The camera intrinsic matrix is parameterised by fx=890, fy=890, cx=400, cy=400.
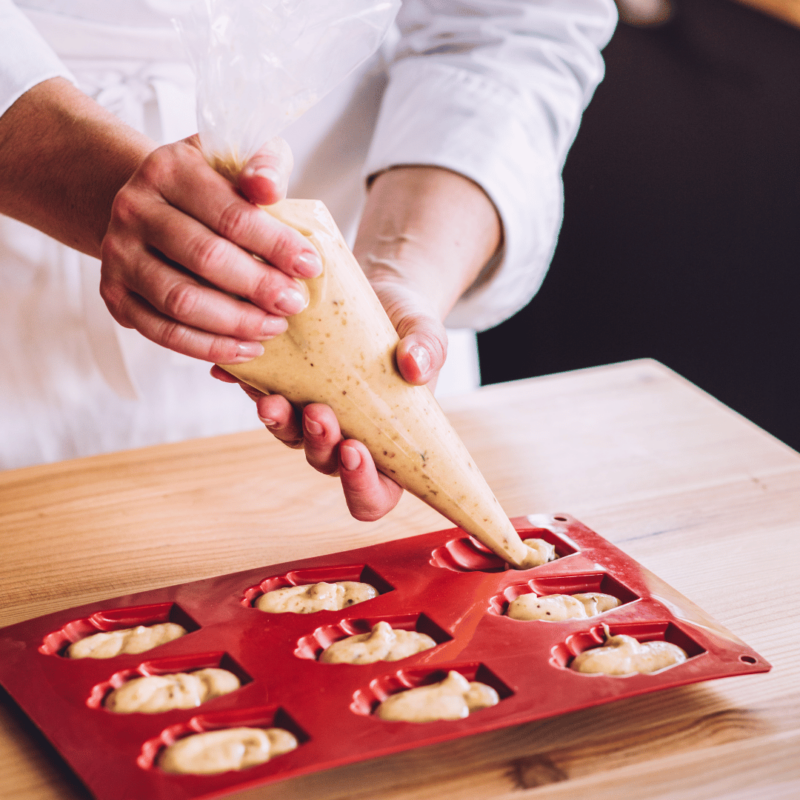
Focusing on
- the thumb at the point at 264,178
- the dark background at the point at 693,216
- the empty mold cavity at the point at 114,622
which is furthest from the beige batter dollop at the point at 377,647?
the dark background at the point at 693,216

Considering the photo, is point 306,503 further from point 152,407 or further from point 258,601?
point 152,407

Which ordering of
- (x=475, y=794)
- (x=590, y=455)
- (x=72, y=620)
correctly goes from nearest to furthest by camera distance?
(x=475, y=794)
(x=72, y=620)
(x=590, y=455)

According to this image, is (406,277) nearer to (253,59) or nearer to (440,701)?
(253,59)

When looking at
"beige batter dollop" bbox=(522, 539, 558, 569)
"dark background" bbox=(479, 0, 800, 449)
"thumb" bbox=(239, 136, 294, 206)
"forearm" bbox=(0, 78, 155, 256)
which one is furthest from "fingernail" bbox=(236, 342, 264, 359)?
"dark background" bbox=(479, 0, 800, 449)

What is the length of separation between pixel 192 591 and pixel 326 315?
28cm

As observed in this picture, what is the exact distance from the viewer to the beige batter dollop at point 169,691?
642 millimetres

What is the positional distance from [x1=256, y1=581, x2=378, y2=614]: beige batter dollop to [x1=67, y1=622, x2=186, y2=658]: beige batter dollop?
3.1 inches

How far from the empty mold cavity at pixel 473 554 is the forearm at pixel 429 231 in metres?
0.31

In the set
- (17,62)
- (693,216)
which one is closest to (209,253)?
(17,62)

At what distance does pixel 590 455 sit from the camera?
3.70 feet

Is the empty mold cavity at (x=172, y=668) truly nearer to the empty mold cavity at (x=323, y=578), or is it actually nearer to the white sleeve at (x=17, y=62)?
the empty mold cavity at (x=323, y=578)

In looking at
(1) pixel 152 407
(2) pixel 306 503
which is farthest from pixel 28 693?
(1) pixel 152 407

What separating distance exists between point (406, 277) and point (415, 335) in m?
0.29

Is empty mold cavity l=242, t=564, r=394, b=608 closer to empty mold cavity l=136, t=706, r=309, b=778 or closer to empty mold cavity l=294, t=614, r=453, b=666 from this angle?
empty mold cavity l=294, t=614, r=453, b=666
